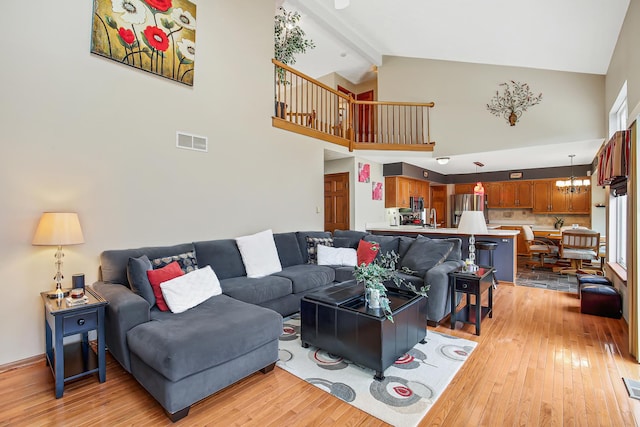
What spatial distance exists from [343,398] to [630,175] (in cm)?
302

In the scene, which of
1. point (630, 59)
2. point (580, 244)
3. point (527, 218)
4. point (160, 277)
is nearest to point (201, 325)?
point (160, 277)

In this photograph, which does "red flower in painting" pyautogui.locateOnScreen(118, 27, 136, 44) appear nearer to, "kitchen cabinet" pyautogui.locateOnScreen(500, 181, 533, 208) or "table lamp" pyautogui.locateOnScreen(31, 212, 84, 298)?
"table lamp" pyautogui.locateOnScreen(31, 212, 84, 298)

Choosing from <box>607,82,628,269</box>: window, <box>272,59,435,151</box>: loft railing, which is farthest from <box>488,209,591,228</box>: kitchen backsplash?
<box>272,59,435,151</box>: loft railing

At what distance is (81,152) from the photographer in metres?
2.83

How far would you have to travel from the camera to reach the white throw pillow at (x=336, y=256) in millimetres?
4387

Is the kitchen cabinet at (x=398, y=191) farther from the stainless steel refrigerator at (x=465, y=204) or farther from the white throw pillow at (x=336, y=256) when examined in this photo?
the white throw pillow at (x=336, y=256)

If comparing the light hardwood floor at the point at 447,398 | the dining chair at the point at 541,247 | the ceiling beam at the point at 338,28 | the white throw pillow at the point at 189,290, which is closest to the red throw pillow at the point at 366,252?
the light hardwood floor at the point at 447,398

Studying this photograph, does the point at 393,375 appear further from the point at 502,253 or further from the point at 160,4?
the point at 160,4

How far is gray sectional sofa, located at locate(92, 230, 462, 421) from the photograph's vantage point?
73.4 inches

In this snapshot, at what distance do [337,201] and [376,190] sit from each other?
39.0 inches

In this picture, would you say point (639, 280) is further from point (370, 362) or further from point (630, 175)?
point (370, 362)

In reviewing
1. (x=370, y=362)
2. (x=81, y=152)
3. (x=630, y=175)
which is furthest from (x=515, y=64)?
(x=81, y=152)

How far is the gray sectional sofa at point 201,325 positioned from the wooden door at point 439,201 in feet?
20.8

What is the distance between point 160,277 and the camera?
264 cm
